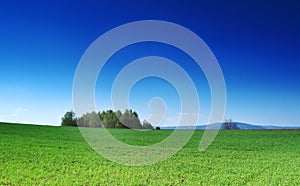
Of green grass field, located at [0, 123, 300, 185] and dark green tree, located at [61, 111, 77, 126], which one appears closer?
green grass field, located at [0, 123, 300, 185]

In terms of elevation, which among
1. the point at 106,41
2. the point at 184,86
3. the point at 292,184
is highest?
the point at 106,41

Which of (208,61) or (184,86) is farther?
(184,86)

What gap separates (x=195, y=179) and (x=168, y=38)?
7.29 m

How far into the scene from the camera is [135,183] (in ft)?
49.3

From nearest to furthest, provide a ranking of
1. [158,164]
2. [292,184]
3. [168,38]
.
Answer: [292,184] → [168,38] → [158,164]

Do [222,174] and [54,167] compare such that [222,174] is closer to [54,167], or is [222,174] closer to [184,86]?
[184,86]

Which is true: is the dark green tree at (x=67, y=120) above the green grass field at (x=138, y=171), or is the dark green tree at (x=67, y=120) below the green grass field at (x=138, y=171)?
above

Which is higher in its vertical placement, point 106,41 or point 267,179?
point 106,41

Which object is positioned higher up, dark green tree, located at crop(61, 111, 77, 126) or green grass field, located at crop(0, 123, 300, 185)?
dark green tree, located at crop(61, 111, 77, 126)

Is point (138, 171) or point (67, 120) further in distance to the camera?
point (67, 120)

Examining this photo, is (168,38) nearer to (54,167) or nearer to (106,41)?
Result: (106,41)

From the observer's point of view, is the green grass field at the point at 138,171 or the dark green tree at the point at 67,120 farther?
the dark green tree at the point at 67,120

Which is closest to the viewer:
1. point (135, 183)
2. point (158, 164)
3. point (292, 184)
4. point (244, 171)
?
point (135, 183)

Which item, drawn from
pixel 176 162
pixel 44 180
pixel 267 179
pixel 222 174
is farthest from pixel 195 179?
pixel 44 180
